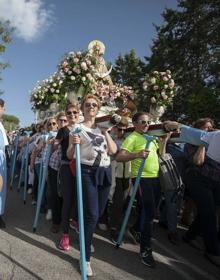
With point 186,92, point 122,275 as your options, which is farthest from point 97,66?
point 186,92

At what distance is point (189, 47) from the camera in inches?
1396

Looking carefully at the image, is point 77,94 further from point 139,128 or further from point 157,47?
point 157,47

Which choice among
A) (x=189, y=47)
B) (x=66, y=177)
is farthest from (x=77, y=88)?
(x=189, y=47)

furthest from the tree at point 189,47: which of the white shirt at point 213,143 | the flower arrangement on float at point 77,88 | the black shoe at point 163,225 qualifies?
the white shirt at point 213,143

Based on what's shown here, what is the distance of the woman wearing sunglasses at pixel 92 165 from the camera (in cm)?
448

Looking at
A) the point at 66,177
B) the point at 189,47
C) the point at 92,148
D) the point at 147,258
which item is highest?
the point at 189,47

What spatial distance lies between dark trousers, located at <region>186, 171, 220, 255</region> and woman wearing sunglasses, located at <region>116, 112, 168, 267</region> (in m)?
0.59

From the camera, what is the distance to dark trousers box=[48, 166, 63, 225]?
627 cm

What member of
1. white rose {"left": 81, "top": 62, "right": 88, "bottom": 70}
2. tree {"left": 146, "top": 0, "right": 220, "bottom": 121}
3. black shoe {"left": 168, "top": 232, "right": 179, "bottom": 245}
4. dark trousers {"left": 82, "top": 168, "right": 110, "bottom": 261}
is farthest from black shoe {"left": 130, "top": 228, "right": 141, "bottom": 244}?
tree {"left": 146, "top": 0, "right": 220, "bottom": 121}

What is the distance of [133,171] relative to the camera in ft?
17.6

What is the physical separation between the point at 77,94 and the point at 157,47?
30.3m

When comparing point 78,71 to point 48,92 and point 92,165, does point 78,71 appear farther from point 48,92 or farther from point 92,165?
point 92,165

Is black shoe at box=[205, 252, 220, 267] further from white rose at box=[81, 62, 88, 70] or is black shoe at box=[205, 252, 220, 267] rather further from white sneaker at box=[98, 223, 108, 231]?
white rose at box=[81, 62, 88, 70]

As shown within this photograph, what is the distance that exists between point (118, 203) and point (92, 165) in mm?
1801
